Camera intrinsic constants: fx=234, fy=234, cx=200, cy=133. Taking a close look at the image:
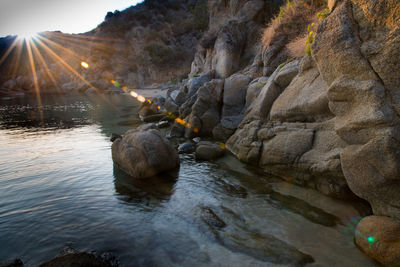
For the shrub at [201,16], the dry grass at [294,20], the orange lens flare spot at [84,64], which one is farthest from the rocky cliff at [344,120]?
the orange lens flare spot at [84,64]

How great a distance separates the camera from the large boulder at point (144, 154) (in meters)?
9.58

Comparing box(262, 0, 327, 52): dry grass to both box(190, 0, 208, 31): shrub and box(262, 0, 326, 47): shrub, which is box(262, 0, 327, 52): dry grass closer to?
box(262, 0, 326, 47): shrub

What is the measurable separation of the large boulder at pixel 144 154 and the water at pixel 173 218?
1.50 feet

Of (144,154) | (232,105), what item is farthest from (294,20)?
(144,154)

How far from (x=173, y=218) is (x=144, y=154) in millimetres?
3649

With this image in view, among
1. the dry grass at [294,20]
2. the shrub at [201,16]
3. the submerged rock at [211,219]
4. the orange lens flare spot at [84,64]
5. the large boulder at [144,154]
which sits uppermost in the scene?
the shrub at [201,16]

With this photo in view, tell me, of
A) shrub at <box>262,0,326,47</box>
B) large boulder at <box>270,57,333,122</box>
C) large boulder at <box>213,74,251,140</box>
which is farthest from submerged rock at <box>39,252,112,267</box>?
shrub at <box>262,0,326,47</box>

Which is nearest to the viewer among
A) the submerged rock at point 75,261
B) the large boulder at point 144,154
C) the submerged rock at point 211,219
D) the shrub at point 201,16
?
the submerged rock at point 75,261

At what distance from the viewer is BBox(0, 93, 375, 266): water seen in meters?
5.33

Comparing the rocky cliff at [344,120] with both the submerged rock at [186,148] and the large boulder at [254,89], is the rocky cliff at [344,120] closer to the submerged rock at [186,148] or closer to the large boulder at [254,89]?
the large boulder at [254,89]

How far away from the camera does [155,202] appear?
25.5ft

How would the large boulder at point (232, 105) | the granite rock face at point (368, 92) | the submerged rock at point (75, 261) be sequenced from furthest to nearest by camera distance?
the large boulder at point (232, 105) → the granite rock face at point (368, 92) → the submerged rock at point (75, 261)

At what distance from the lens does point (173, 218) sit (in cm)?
684

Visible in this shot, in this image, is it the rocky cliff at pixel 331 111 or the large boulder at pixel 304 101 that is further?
the large boulder at pixel 304 101
